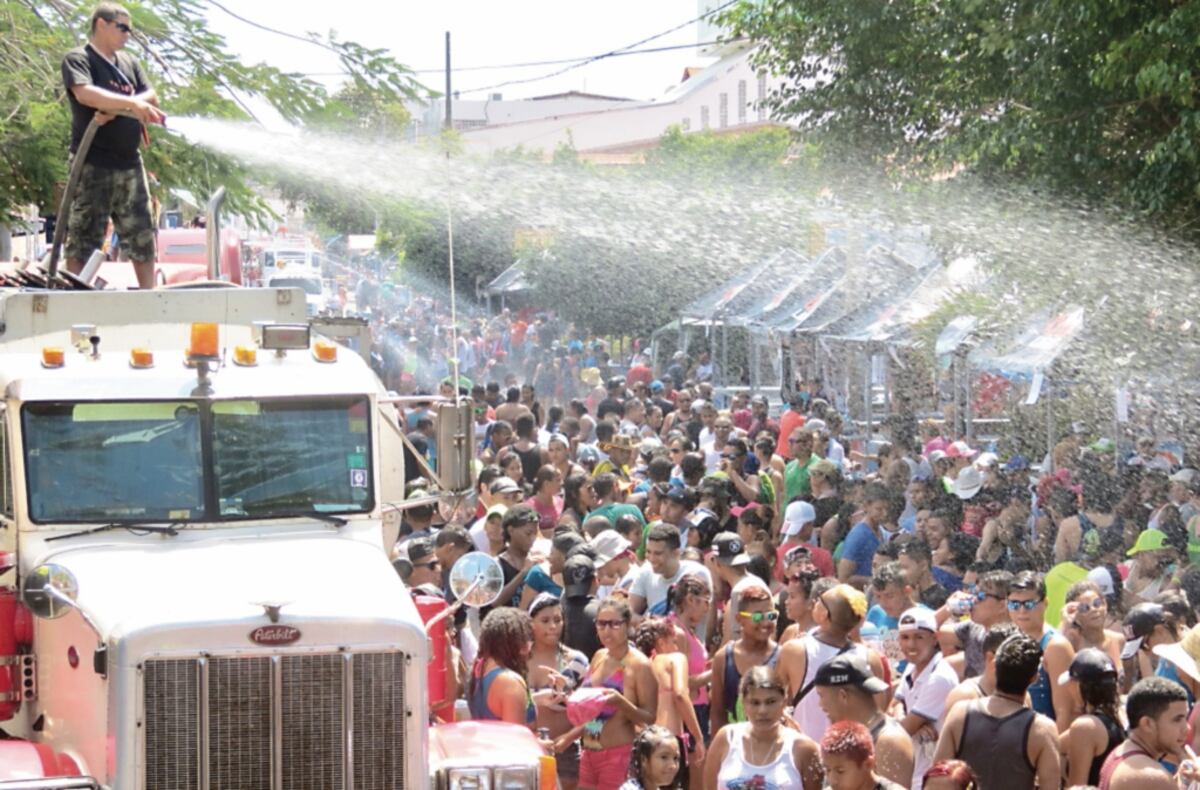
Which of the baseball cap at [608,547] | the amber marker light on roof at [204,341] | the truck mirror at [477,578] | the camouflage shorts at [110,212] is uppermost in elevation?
the camouflage shorts at [110,212]

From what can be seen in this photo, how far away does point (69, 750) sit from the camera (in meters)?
6.66

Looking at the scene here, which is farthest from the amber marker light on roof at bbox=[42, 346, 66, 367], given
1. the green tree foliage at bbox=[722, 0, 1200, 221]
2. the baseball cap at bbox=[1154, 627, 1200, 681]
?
the green tree foliage at bbox=[722, 0, 1200, 221]

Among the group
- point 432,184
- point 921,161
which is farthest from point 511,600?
point 432,184

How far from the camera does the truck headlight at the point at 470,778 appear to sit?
642cm

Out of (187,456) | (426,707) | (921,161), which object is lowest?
(426,707)

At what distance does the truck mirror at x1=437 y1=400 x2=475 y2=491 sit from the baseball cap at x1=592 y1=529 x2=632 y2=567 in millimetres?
3334

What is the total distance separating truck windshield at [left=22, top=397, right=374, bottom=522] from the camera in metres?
7.20

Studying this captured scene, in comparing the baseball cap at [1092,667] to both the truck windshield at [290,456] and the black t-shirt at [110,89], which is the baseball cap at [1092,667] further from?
the black t-shirt at [110,89]

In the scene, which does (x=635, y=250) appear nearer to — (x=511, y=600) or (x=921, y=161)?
(x=921, y=161)

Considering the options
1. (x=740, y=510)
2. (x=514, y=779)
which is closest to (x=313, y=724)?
(x=514, y=779)

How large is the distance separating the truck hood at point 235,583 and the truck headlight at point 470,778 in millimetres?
513

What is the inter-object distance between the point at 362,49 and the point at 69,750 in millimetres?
8586

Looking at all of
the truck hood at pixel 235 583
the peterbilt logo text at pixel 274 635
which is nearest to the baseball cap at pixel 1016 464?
the truck hood at pixel 235 583

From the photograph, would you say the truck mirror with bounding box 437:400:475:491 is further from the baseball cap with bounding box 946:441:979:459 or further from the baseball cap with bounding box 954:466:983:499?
the baseball cap with bounding box 946:441:979:459
